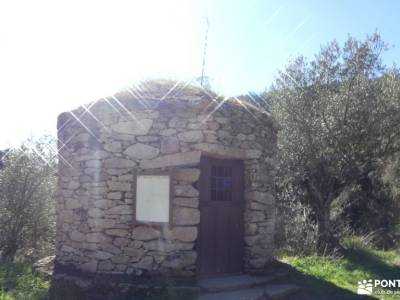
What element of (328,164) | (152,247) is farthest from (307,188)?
(152,247)

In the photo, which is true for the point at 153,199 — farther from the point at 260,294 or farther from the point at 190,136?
Answer: the point at 260,294

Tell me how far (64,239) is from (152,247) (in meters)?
1.87

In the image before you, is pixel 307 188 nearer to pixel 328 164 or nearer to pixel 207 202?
pixel 328 164

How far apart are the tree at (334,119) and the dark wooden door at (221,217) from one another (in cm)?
304

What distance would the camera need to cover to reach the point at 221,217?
6906mm

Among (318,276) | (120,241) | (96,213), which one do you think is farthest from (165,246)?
(318,276)

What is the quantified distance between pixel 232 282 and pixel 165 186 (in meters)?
1.84

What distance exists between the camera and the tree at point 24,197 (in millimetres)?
10359

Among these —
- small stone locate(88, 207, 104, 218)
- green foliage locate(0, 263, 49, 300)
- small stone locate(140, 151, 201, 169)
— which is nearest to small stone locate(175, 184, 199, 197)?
small stone locate(140, 151, 201, 169)

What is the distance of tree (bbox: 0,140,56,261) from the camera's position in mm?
10359

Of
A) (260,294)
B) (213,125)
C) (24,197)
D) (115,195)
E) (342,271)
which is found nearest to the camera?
(260,294)

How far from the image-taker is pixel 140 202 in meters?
6.30

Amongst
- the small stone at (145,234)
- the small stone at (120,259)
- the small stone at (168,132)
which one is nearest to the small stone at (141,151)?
the small stone at (168,132)

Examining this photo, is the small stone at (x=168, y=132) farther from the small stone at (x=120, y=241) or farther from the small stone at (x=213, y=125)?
the small stone at (x=120, y=241)
